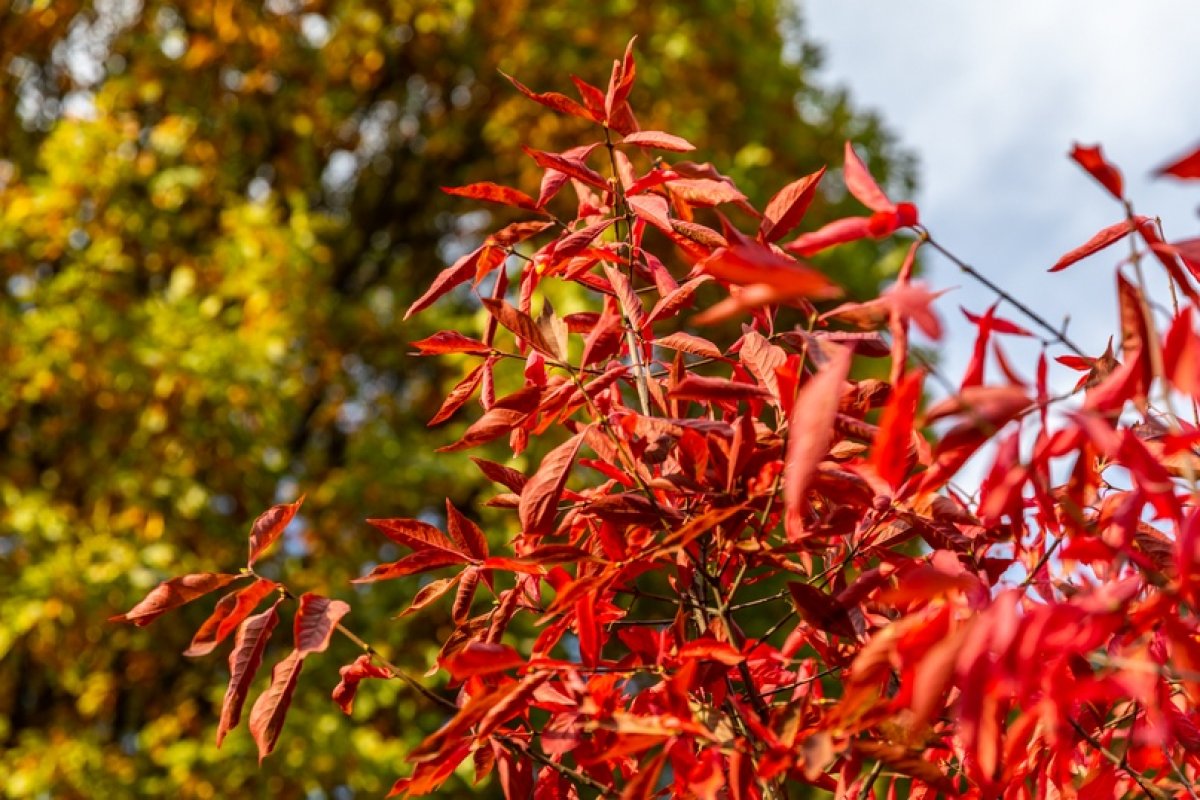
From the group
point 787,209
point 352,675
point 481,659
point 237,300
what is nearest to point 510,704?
point 481,659

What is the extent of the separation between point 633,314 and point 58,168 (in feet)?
12.5

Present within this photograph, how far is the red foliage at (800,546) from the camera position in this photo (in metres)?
0.58

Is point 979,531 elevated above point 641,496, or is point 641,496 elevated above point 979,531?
point 979,531

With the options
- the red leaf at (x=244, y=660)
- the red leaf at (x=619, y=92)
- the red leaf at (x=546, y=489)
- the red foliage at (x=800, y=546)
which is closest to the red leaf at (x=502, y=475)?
the red foliage at (x=800, y=546)

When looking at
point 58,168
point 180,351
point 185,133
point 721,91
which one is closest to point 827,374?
point 180,351

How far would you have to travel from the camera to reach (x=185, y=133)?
4574mm

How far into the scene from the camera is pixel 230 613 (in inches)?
31.5

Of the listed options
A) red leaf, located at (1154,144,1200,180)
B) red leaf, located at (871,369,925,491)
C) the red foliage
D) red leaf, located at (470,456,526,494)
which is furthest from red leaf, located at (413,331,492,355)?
red leaf, located at (1154,144,1200,180)

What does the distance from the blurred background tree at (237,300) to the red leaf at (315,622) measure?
9.75ft

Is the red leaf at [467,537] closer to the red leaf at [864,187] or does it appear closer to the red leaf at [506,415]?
the red leaf at [506,415]

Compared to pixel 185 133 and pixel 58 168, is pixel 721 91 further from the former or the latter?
pixel 58 168

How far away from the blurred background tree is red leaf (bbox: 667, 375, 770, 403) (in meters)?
3.14

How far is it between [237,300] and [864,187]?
13.7ft

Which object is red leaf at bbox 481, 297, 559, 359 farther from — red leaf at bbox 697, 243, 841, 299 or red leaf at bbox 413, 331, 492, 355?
red leaf at bbox 697, 243, 841, 299
